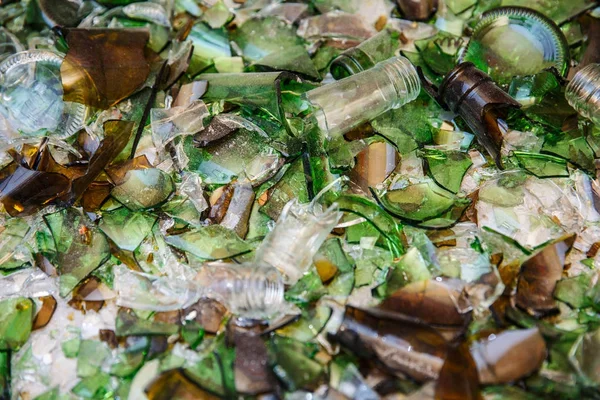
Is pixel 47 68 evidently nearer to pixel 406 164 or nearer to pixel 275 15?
pixel 275 15

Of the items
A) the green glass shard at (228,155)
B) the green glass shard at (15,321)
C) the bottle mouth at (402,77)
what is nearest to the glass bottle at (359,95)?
the bottle mouth at (402,77)

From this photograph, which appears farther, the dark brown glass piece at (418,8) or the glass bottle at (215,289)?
the dark brown glass piece at (418,8)

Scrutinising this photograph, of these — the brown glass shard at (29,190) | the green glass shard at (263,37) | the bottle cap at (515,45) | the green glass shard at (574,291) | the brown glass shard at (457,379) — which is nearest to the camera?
the brown glass shard at (457,379)

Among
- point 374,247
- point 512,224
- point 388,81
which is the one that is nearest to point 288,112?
point 388,81

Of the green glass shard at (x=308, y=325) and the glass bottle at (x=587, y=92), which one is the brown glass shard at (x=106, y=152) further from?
the glass bottle at (x=587, y=92)

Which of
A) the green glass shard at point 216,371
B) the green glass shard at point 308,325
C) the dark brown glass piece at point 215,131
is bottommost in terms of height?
the green glass shard at point 216,371

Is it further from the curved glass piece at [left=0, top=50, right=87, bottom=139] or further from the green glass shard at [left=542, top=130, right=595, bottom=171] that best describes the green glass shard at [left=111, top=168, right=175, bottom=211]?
Result: the green glass shard at [left=542, top=130, right=595, bottom=171]

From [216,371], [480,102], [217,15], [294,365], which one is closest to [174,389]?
[216,371]
